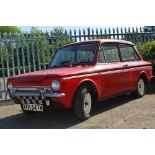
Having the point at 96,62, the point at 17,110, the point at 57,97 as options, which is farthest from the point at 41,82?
the point at 17,110

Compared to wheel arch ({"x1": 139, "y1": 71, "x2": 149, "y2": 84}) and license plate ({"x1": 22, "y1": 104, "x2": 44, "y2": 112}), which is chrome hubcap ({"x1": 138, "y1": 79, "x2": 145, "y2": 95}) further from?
license plate ({"x1": 22, "y1": 104, "x2": 44, "y2": 112})

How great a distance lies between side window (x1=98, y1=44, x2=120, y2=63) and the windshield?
Answer: 22cm

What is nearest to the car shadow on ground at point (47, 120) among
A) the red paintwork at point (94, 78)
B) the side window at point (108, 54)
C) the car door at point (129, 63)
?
the red paintwork at point (94, 78)

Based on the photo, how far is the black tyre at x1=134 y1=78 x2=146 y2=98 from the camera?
28.5ft

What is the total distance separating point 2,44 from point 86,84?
4813 mm

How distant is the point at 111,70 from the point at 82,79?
1248mm

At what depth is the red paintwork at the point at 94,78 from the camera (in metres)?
5.98

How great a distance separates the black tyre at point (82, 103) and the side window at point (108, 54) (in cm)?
104

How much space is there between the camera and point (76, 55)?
7.31 metres

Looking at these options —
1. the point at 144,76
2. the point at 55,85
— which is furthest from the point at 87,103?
the point at 144,76

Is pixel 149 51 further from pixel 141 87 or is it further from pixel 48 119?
pixel 48 119

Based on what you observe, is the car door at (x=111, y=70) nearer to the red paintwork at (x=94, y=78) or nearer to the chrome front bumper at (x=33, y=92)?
the red paintwork at (x=94, y=78)

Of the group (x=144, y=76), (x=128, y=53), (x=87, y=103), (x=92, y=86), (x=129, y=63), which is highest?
(x=128, y=53)

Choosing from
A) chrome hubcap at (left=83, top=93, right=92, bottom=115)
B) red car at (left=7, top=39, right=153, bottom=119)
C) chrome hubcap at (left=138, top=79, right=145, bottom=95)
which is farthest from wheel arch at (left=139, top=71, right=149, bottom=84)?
chrome hubcap at (left=83, top=93, right=92, bottom=115)
